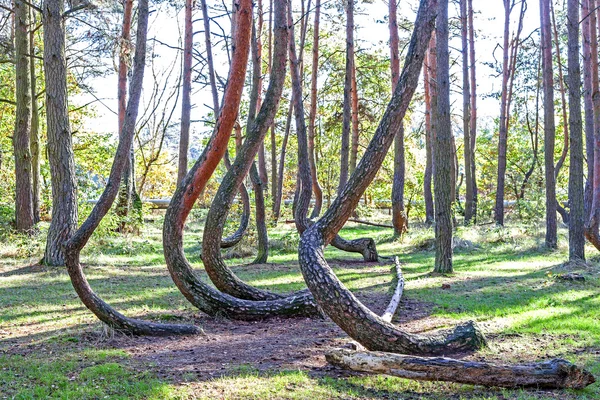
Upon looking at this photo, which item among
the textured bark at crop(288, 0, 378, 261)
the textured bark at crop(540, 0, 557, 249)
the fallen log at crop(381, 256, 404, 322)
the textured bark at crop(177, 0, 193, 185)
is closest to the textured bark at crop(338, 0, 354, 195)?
the textured bark at crop(288, 0, 378, 261)

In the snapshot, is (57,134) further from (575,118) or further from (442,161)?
(575,118)

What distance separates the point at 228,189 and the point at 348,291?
308cm

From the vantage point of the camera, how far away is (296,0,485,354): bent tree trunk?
5180 mm

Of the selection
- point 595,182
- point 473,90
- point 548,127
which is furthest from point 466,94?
point 595,182

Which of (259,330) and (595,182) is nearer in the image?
(259,330)

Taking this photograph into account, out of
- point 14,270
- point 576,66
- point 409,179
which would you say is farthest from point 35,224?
point 409,179

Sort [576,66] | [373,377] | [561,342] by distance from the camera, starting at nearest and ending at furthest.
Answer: [373,377], [561,342], [576,66]

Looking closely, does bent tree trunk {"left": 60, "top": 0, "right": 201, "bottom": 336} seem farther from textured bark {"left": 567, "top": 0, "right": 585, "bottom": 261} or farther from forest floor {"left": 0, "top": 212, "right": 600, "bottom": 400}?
textured bark {"left": 567, "top": 0, "right": 585, "bottom": 261}

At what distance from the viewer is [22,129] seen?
13.7 m

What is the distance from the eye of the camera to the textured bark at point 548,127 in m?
14.0

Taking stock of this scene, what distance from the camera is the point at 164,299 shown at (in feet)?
29.2

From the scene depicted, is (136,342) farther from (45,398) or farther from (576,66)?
(576,66)

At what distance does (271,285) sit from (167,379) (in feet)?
17.7

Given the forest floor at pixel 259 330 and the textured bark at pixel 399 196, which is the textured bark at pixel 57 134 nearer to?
the forest floor at pixel 259 330
